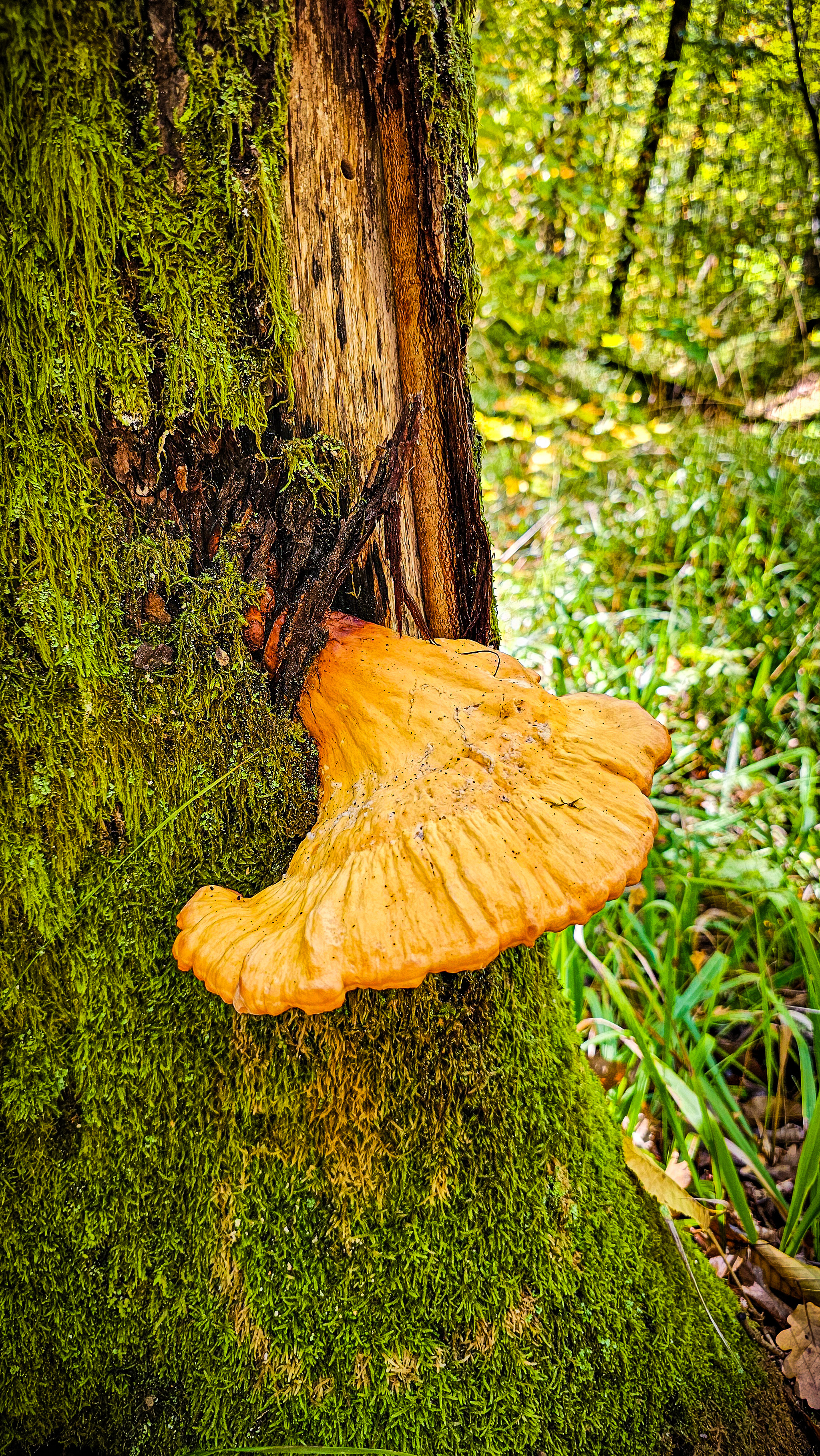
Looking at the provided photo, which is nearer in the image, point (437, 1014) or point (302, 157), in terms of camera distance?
→ point (302, 157)

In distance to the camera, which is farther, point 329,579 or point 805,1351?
point 805,1351

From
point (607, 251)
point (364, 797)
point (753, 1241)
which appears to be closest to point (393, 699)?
point (364, 797)

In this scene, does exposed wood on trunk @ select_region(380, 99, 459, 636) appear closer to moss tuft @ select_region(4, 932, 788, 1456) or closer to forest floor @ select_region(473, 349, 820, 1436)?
moss tuft @ select_region(4, 932, 788, 1456)

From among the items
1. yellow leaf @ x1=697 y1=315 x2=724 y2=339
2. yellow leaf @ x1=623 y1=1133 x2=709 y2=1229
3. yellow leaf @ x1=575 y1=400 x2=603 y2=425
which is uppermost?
yellow leaf @ x1=697 y1=315 x2=724 y2=339

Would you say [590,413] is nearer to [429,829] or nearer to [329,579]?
[329,579]

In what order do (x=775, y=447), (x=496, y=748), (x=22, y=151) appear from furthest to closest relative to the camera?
(x=775, y=447)
(x=496, y=748)
(x=22, y=151)

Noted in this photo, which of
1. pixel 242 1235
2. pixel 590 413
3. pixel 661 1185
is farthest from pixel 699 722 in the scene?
pixel 242 1235

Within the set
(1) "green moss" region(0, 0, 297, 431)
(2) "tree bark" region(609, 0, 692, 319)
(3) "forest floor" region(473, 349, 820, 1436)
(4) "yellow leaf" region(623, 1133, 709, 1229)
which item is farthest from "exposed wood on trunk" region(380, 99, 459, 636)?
(2) "tree bark" region(609, 0, 692, 319)

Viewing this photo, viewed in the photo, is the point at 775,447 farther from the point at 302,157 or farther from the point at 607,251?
the point at 302,157
